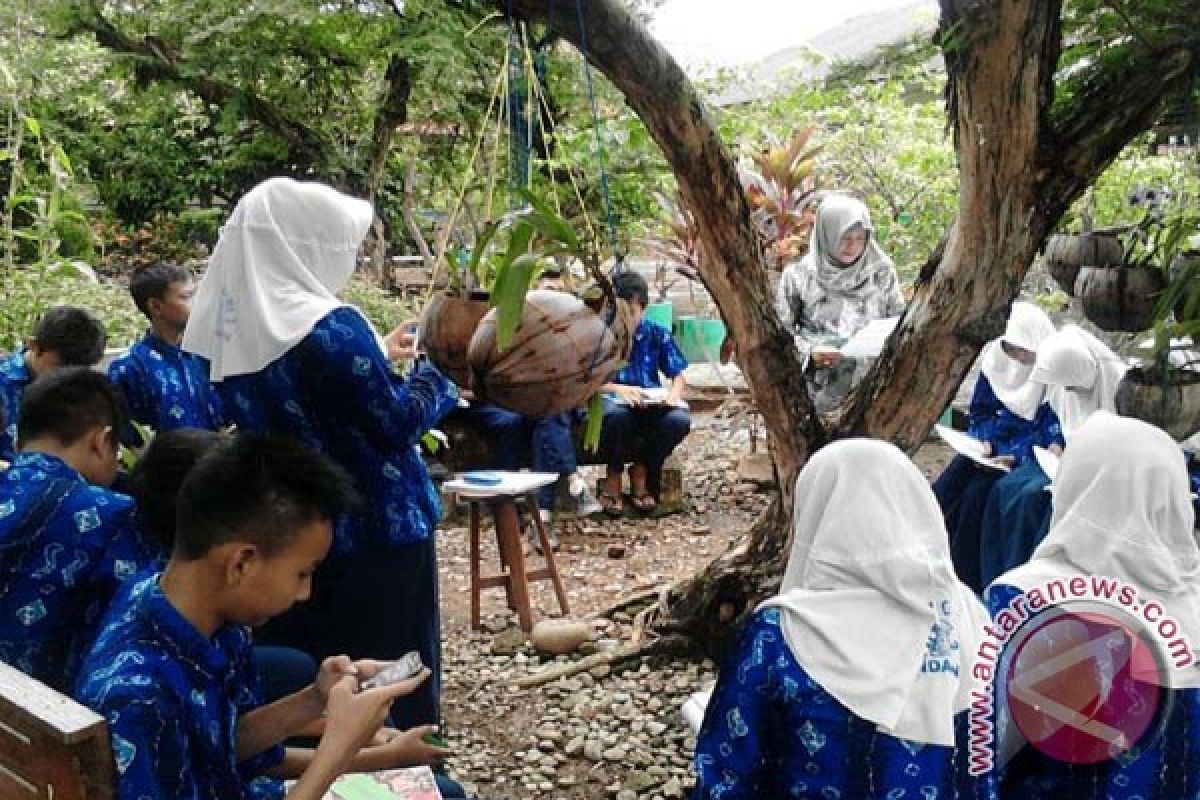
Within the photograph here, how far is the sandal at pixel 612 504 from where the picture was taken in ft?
18.3

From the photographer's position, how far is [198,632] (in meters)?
1.41

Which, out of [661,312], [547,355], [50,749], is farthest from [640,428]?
[50,749]

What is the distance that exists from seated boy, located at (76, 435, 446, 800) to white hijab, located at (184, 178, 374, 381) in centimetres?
65

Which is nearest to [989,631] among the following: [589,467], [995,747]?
[995,747]

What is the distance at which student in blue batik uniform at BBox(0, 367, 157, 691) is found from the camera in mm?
1855

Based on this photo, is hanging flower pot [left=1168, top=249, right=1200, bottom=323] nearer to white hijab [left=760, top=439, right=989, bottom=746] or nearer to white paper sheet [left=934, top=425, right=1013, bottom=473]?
white paper sheet [left=934, top=425, right=1013, bottom=473]

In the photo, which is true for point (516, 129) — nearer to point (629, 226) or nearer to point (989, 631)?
point (989, 631)

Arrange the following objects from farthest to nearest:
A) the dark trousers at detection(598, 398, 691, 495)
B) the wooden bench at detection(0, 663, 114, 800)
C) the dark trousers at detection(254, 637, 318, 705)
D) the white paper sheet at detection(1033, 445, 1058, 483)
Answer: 1. the dark trousers at detection(598, 398, 691, 495)
2. the white paper sheet at detection(1033, 445, 1058, 483)
3. the dark trousers at detection(254, 637, 318, 705)
4. the wooden bench at detection(0, 663, 114, 800)

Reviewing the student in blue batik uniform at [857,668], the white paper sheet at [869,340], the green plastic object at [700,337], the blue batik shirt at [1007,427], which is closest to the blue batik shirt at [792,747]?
the student in blue batik uniform at [857,668]

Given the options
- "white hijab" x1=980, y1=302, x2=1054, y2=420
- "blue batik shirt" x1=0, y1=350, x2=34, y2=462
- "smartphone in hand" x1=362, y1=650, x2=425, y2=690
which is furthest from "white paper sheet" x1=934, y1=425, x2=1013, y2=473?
"blue batik shirt" x1=0, y1=350, x2=34, y2=462

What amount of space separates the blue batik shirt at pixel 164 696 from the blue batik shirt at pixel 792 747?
2.21ft

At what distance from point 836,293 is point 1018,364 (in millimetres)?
1471

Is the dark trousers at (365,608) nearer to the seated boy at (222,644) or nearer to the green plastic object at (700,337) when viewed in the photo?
the seated boy at (222,644)

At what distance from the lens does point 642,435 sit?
559 centimetres
